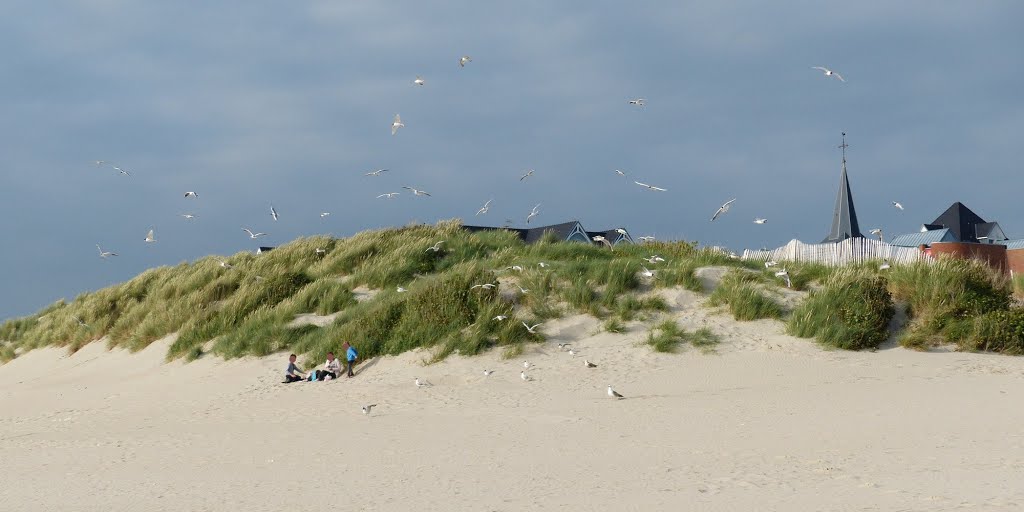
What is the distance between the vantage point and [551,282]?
17.2m

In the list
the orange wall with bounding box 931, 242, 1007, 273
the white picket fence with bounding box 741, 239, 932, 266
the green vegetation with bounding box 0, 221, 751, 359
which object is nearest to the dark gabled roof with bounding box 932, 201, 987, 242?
the orange wall with bounding box 931, 242, 1007, 273

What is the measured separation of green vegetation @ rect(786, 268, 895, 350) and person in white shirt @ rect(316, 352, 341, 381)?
862 cm

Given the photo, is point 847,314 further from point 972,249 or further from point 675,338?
point 972,249

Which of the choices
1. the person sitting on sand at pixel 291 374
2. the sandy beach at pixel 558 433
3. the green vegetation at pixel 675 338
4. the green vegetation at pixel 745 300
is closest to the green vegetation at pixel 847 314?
the sandy beach at pixel 558 433

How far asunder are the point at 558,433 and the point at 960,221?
200 ft

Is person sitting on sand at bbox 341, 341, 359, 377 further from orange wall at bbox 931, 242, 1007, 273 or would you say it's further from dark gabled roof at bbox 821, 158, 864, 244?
dark gabled roof at bbox 821, 158, 864, 244

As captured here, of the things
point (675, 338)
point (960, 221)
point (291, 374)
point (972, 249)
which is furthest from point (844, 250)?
point (960, 221)

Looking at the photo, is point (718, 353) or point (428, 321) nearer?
point (718, 353)

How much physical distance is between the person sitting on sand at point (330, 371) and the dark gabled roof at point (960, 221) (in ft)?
189

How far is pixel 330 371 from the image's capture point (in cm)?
1478

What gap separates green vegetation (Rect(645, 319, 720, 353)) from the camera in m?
14.6

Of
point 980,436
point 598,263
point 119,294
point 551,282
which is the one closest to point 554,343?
point 551,282

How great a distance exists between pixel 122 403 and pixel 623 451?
10.3 m

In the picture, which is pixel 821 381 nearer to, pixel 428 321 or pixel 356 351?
pixel 428 321
